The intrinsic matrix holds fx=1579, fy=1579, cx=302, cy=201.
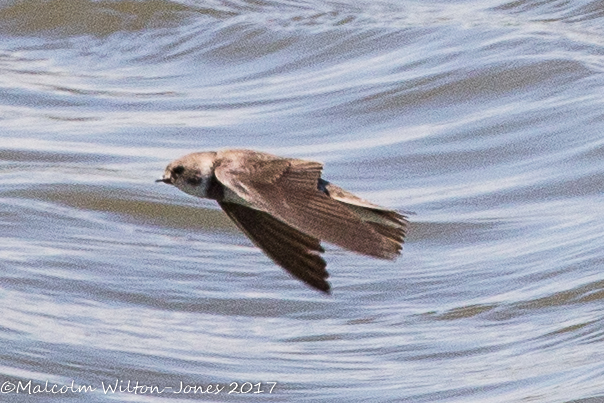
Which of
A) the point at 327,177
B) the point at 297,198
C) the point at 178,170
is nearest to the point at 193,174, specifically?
the point at 178,170

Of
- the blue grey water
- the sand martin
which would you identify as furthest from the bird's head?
the blue grey water

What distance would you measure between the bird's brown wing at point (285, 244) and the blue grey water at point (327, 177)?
4.91 feet

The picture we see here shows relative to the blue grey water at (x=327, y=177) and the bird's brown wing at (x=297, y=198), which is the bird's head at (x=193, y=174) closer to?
the bird's brown wing at (x=297, y=198)

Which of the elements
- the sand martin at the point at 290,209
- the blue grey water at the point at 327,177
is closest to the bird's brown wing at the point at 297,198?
the sand martin at the point at 290,209

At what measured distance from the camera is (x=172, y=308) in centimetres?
618

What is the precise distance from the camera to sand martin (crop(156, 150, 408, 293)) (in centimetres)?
348

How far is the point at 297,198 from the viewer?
368 cm

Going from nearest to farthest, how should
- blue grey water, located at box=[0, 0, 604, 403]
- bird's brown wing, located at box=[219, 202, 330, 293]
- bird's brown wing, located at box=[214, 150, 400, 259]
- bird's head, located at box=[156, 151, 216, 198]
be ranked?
bird's brown wing, located at box=[214, 150, 400, 259]
bird's brown wing, located at box=[219, 202, 330, 293]
bird's head, located at box=[156, 151, 216, 198]
blue grey water, located at box=[0, 0, 604, 403]

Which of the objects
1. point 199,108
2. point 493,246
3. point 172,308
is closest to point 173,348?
point 172,308

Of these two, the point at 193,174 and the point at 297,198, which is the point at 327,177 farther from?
the point at 297,198

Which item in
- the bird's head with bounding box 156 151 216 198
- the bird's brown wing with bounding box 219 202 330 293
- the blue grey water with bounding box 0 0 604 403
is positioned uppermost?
the blue grey water with bounding box 0 0 604 403

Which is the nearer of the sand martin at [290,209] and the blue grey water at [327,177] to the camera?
the sand martin at [290,209]

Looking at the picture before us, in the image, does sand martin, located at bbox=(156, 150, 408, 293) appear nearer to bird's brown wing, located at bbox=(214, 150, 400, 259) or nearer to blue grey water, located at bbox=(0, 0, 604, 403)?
bird's brown wing, located at bbox=(214, 150, 400, 259)

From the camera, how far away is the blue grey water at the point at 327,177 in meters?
5.47
